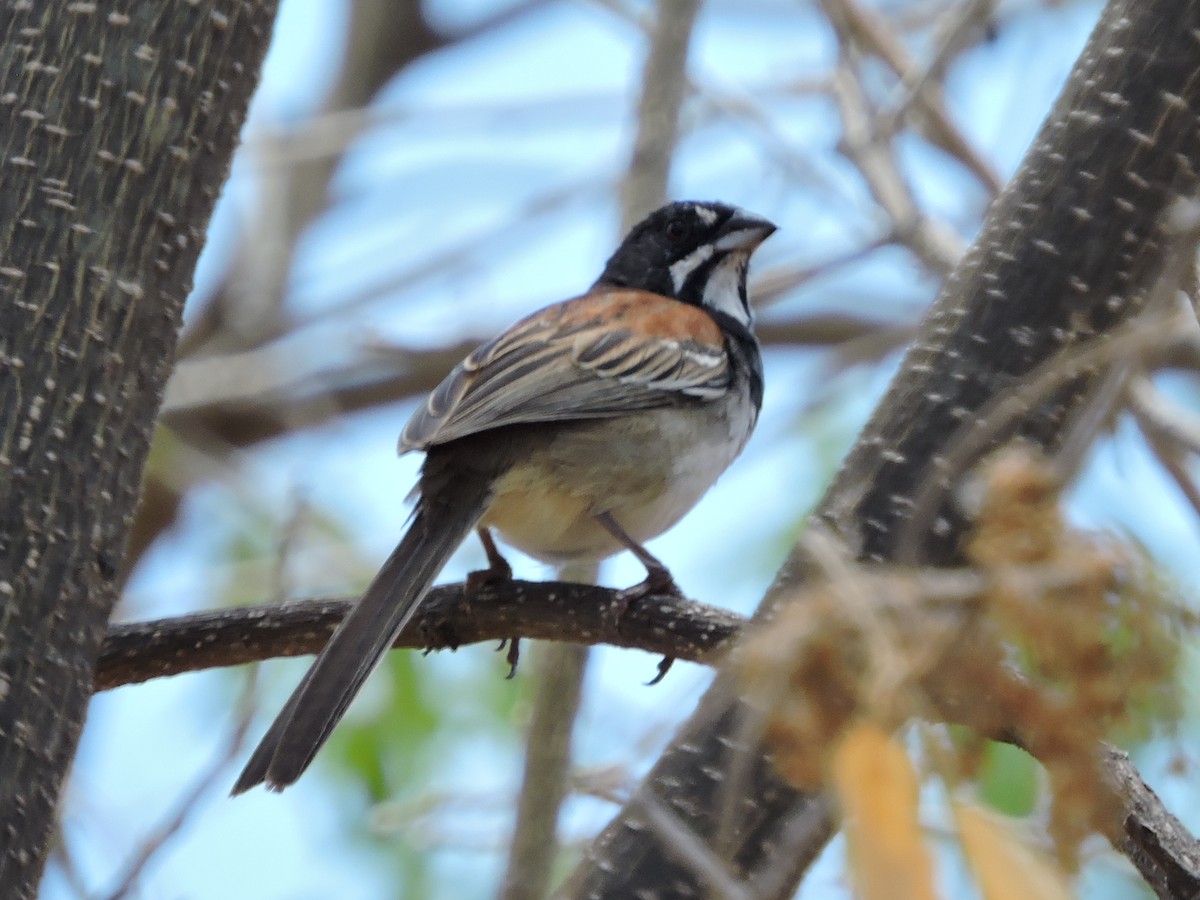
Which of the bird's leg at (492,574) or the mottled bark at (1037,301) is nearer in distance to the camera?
the mottled bark at (1037,301)

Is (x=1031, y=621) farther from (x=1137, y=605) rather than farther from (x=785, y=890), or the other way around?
(x=785, y=890)

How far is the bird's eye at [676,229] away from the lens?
514cm

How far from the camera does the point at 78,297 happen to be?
266 cm

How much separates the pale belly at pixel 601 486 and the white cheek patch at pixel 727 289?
894mm

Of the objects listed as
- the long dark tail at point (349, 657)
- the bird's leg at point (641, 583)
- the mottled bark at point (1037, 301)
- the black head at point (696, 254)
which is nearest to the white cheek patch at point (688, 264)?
the black head at point (696, 254)

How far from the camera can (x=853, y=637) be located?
1428mm

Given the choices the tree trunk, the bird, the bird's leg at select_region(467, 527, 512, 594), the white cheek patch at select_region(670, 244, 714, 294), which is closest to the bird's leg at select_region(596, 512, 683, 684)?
the bird

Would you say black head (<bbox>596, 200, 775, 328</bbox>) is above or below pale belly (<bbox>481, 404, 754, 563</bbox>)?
above

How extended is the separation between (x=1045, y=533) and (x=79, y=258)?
190cm

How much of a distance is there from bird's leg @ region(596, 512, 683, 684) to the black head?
49.8 inches

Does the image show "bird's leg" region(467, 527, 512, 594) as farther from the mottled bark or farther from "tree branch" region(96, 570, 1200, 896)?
the mottled bark

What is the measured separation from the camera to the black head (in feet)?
16.5

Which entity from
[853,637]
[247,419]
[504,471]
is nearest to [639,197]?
[504,471]

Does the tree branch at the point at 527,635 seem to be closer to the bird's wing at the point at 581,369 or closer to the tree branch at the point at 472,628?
the tree branch at the point at 472,628
